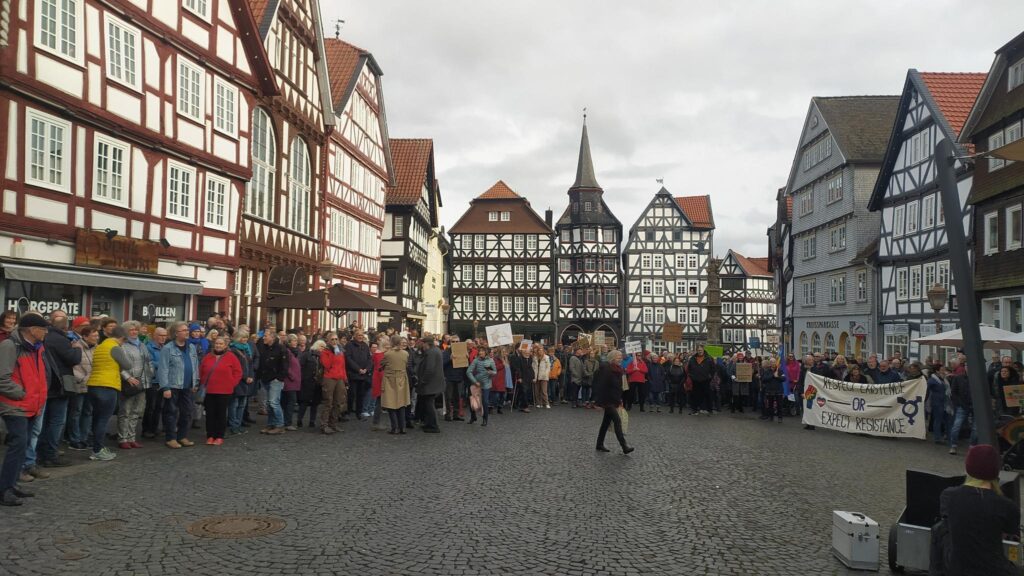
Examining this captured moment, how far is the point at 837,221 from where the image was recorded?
3822cm

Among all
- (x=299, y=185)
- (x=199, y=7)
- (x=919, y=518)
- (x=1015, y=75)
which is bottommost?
(x=919, y=518)

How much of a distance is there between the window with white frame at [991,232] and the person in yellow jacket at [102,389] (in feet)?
81.2

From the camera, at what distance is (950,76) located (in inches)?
1230

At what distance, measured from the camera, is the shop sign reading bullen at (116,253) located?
16109 millimetres

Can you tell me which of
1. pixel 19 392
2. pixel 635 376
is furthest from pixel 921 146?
pixel 19 392

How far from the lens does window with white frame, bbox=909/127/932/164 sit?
29.9 meters

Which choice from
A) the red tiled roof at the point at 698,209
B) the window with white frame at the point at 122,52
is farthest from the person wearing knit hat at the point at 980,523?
the red tiled roof at the point at 698,209

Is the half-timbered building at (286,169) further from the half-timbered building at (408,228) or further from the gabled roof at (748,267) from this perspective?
the gabled roof at (748,267)

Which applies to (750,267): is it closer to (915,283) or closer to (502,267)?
(502,267)

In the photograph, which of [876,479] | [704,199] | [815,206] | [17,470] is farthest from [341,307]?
[704,199]

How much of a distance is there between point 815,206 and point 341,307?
97.4 ft

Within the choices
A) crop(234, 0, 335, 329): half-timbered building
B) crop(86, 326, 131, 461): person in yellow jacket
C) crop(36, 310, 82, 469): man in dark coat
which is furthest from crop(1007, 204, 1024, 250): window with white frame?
crop(36, 310, 82, 469): man in dark coat

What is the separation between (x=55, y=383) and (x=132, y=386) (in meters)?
1.94

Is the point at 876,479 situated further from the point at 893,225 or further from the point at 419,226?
the point at 419,226
